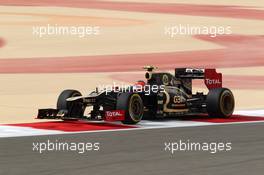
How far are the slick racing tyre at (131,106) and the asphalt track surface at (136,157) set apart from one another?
7.00 ft

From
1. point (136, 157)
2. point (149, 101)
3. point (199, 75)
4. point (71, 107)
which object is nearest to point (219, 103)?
point (199, 75)

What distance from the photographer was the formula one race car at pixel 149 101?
18547 mm

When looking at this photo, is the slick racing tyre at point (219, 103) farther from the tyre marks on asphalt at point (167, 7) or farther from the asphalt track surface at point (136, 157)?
the tyre marks on asphalt at point (167, 7)

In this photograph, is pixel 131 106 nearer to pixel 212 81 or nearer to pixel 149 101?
pixel 149 101

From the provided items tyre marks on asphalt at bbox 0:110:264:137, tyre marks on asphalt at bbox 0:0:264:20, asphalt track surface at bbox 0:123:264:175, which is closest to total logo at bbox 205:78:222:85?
tyre marks on asphalt at bbox 0:110:264:137

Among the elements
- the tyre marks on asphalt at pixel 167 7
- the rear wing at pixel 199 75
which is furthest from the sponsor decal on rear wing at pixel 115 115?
the tyre marks on asphalt at pixel 167 7

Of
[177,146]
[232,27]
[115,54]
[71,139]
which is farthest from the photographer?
[232,27]

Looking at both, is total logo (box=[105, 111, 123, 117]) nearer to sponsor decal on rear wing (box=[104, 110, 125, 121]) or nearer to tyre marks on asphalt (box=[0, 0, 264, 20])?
sponsor decal on rear wing (box=[104, 110, 125, 121])

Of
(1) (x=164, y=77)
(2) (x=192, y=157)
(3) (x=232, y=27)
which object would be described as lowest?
(2) (x=192, y=157)

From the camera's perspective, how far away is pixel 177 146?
45.3ft

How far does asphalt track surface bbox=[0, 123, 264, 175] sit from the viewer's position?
10992 mm

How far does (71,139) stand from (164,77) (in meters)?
5.81

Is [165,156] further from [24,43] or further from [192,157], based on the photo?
[24,43]

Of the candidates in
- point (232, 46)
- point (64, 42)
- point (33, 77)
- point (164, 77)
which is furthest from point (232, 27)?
point (164, 77)
